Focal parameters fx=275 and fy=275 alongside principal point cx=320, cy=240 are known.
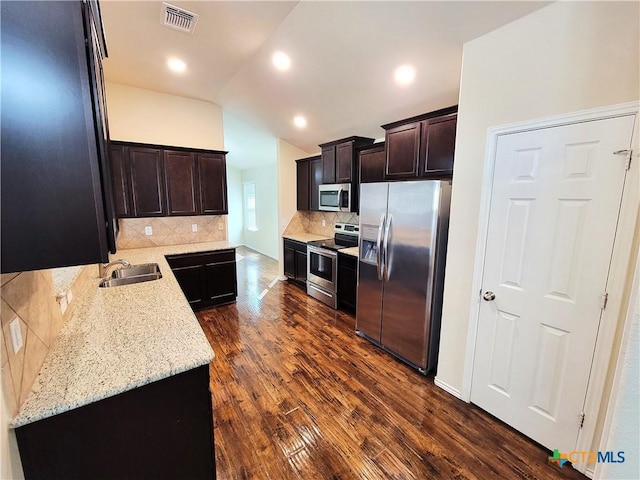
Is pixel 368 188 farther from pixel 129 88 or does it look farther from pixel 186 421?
pixel 129 88

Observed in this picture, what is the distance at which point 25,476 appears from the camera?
3.19ft

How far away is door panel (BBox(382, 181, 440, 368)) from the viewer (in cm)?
237

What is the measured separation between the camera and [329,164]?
4379 mm

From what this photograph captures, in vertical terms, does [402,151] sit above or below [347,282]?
above

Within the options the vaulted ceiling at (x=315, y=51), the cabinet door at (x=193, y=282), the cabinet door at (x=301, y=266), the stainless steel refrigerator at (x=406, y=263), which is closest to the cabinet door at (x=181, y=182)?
the cabinet door at (x=193, y=282)

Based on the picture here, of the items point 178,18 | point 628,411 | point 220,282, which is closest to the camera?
point 628,411

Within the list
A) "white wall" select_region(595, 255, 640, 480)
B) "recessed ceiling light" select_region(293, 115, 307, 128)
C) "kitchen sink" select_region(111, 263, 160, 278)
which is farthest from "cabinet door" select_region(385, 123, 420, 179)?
"kitchen sink" select_region(111, 263, 160, 278)

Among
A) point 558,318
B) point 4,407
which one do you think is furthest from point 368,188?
point 4,407

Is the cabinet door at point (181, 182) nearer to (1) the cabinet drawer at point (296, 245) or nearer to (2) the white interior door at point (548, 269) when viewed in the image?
(1) the cabinet drawer at point (296, 245)

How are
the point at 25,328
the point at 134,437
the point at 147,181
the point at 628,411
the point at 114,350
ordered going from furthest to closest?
1. the point at 147,181
2. the point at 114,350
3. the point at 134,437
4. the point at 25,328
5. the point at 628,411

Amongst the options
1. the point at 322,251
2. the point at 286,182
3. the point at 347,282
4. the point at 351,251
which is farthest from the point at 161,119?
the point at 347,282

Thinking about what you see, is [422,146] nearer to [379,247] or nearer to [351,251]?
[379,247]

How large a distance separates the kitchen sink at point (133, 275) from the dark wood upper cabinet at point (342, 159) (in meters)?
2.71

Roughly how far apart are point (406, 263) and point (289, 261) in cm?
295
